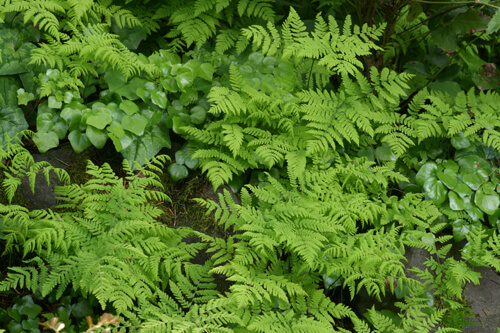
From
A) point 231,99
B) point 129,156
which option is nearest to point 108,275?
point 129,156

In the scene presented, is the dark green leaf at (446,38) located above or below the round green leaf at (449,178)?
above

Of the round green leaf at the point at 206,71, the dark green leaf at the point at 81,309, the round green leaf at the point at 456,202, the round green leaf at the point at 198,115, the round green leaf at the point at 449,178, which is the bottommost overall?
the dark green leaf at the point at 81,309

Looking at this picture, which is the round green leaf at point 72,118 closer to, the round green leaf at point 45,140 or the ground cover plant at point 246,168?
the ground cover plant at point 246,168

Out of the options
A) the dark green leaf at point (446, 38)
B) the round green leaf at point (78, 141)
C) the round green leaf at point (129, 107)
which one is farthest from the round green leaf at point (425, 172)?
the round green leaf at point (78, 141)

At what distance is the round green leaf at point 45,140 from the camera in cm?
305

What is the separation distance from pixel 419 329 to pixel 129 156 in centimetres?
251

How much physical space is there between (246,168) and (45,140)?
162 cm

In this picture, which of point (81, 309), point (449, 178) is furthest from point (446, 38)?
point (81, 309)

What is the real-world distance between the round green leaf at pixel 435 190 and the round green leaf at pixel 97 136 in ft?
9.15

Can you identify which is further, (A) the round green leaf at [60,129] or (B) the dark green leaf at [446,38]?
(B) the dark green leaf at [446,38]

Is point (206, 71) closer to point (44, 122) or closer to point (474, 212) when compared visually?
point (44, 122)

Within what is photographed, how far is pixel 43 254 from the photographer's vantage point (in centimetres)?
246

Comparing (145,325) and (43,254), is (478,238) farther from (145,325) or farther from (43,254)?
(43,254)

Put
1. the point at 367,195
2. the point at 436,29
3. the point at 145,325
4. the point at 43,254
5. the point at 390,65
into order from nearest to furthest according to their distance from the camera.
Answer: the point at 145,325
the point at 43,254
the point at 367,195
the point at 436,29
the point at 390,65
